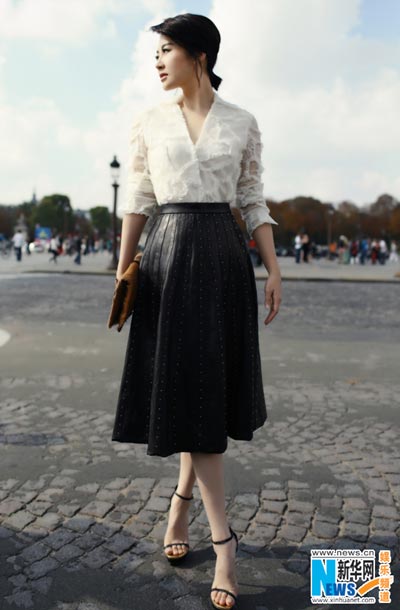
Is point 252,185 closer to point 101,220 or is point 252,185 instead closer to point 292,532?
point 292,532

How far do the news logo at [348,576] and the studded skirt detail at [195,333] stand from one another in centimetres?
64

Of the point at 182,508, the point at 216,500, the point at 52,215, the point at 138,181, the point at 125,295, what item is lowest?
the point at 182,508

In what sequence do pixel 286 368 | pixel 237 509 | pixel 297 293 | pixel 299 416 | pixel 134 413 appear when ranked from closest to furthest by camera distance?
1. pixel 134 413
2. pixel 237 509
3. pixel 299 416
4. pixel 286 368
5. pixel 297 293

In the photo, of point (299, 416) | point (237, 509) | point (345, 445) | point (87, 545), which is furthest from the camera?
point (299, 416)

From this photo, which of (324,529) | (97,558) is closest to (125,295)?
(97,558)

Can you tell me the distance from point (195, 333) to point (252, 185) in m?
0.69

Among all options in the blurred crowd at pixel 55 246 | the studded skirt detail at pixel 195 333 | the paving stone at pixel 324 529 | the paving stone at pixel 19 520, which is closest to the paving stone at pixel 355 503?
the paving stone at pixel 324 529

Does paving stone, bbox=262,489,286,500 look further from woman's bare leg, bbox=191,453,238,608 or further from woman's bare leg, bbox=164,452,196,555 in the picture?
woman's bare leg, bbox=191,453,238,608

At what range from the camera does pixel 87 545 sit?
2.64 m

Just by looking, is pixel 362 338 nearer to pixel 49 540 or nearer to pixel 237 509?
pixel 237 509

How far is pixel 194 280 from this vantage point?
2.29m

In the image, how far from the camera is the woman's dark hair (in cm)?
236

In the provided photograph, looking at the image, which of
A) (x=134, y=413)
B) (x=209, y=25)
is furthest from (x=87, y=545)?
(x=209, y=25)

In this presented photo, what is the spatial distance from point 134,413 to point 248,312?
1.99 feet
